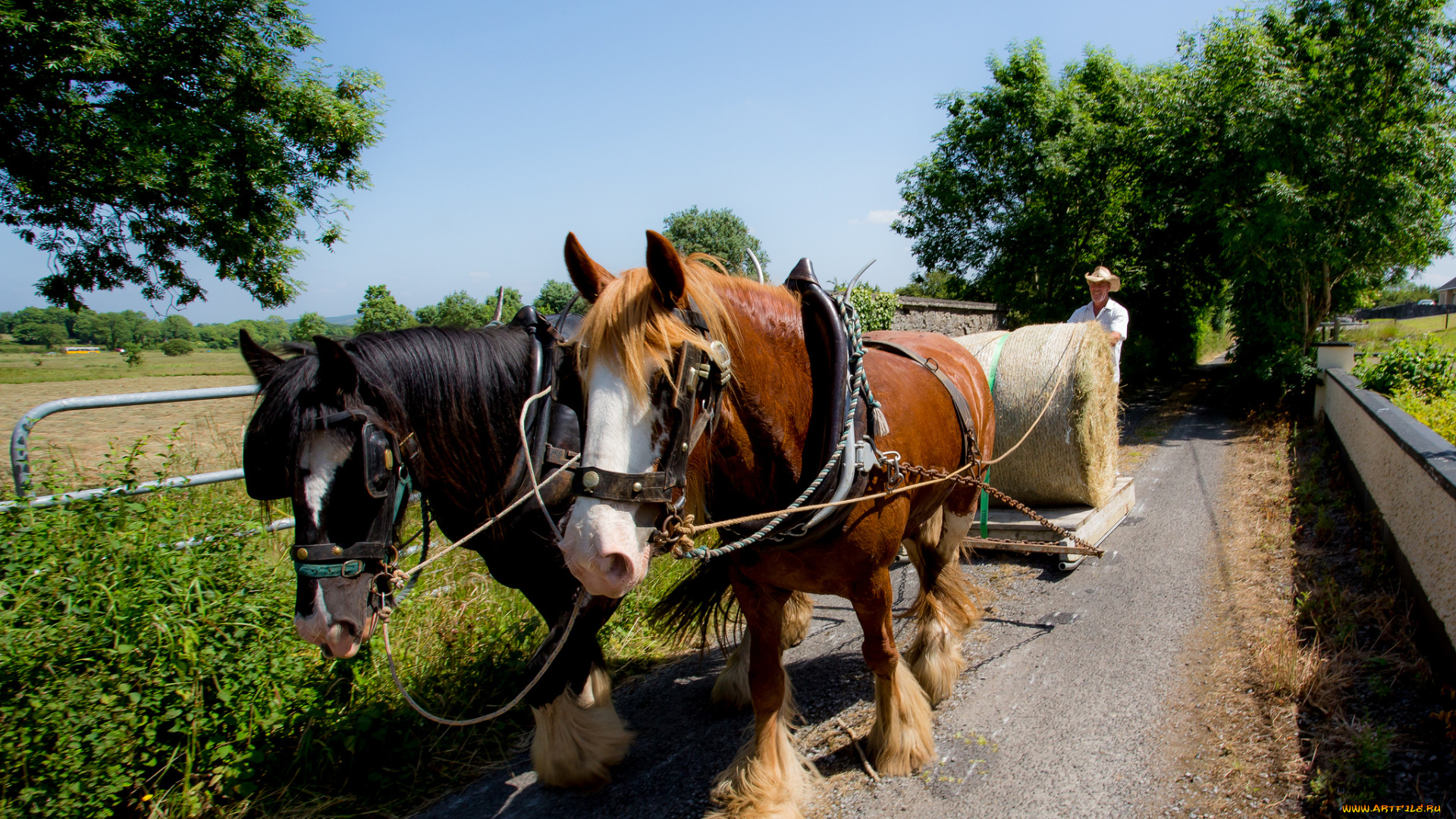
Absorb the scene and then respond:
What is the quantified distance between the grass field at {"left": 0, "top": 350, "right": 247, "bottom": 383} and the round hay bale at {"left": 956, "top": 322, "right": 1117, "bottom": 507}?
622 cm

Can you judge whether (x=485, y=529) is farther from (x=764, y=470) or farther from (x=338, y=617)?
(x=764, y=470)

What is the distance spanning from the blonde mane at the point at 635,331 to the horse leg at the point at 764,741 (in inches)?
43.4

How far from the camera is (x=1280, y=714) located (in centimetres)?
260

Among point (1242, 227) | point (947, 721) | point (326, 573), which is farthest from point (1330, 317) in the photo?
point (326, 573)

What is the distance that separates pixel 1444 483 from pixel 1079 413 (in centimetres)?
156

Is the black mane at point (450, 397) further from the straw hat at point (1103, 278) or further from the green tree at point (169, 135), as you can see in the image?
the green tree at point (169, 135)

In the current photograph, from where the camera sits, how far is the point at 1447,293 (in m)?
40.0

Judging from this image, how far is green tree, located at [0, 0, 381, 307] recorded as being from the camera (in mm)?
7273

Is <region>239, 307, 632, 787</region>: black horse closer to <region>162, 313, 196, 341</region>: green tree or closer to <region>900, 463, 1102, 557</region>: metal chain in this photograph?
<region>900, 463, 1102, 557</region>: metal chain

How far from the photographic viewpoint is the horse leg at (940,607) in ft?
9.98

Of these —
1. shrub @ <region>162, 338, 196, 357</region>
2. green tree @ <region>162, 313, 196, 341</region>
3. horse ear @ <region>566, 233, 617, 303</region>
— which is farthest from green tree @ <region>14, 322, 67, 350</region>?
horse ear @ <region>566, 233, 617, 303</region>

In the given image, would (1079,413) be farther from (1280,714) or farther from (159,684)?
(159,684)

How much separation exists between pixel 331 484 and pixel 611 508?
0.91 meters

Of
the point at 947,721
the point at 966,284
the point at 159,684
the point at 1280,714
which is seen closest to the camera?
the point at 159,684
